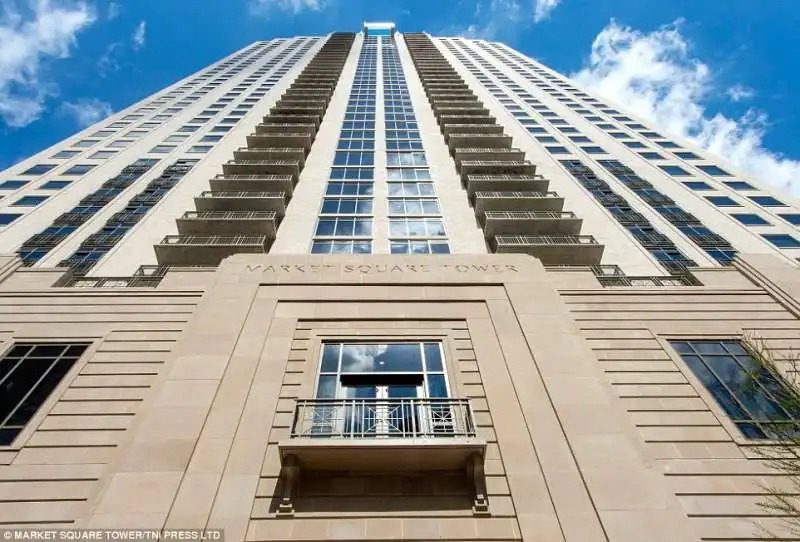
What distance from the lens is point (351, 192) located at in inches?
1051

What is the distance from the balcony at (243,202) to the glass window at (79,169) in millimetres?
11676

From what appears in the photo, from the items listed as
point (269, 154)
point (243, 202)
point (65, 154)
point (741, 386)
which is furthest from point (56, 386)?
point (65, 154)

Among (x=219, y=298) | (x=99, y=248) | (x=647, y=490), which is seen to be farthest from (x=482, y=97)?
(x=647, y=490)

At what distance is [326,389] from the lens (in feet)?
33.8

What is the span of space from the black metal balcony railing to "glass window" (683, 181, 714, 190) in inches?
1109

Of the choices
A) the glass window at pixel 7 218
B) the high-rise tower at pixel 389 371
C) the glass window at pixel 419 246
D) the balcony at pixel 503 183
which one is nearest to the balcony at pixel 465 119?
the balcony at pixel 503 183

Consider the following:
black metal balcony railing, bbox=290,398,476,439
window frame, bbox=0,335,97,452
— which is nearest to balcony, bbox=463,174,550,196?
black metal balcony railing, bbox=290,398,476,439

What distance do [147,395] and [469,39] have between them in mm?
95604

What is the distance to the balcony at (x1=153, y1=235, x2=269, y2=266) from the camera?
1958 cm

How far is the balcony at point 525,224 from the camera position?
21688mm

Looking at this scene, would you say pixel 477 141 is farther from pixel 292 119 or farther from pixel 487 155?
pixel 292 119

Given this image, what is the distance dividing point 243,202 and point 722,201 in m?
28.3

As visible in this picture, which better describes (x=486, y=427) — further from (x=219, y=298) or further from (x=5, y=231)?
(x=5, y=231)

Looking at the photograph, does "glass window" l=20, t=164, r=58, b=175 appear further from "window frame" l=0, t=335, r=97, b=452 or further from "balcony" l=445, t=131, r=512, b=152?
"balcony" l=445, t=131, r=512, b=152
